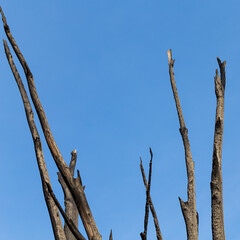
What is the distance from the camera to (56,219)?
144 inches

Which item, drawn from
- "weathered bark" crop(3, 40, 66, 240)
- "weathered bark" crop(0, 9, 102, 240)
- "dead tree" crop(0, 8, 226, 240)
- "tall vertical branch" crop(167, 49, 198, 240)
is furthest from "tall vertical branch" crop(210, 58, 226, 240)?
"weathered bark" crop(3, 40, 66, 240)

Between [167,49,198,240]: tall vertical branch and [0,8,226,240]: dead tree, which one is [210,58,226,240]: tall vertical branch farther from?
[167,49,198,240]: tall vertical branch

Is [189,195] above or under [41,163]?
under

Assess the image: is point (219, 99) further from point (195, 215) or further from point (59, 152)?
point (59, 152)

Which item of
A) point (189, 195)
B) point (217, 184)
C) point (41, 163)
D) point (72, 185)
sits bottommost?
point (72, 185)

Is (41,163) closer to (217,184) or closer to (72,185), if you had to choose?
(72,185)

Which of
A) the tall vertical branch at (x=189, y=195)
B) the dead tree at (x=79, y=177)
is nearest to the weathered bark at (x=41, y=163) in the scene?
the dead tree at (x=79, y=177)

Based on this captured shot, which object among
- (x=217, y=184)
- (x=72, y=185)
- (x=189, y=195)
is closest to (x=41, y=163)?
(x=72, y=185)

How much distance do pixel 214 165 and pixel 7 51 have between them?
9.38 ft

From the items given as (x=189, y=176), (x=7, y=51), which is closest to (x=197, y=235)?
(x=189, y=176)

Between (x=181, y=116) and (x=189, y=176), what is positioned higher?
(x=181, y=116)

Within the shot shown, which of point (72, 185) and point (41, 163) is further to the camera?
point (41, 163)

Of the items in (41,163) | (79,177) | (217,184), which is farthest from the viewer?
(41,163)

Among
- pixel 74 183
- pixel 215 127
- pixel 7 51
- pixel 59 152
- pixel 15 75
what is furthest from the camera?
pixel 7 51
